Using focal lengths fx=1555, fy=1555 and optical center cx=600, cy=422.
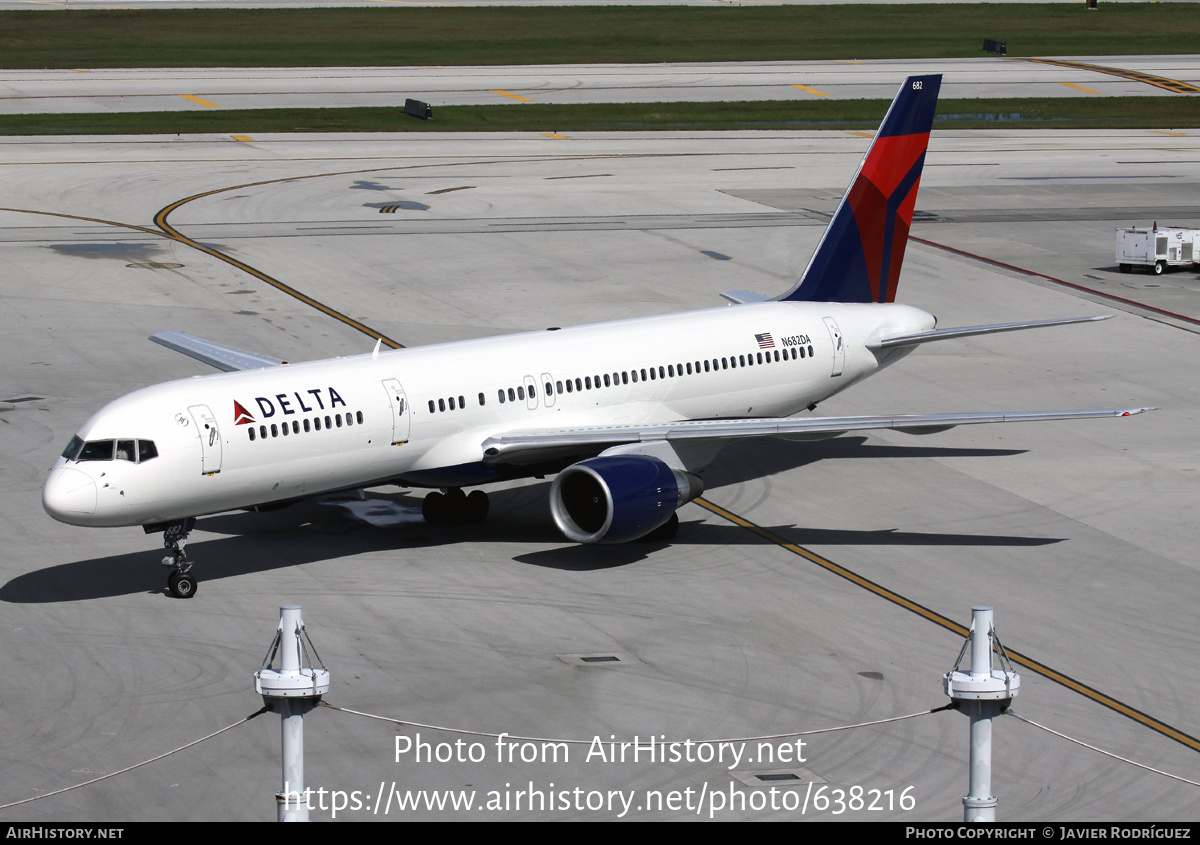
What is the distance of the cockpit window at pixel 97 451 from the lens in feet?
90.6

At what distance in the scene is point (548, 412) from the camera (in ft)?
109

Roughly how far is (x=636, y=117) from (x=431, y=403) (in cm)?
6823

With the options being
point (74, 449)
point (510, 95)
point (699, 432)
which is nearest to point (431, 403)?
point (699, 432)

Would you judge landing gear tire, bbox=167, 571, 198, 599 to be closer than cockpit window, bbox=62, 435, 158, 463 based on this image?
No

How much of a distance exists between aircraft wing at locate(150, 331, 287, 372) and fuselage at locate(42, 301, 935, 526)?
627cm

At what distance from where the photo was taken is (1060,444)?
130ft

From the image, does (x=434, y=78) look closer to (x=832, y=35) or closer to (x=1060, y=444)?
(x=832, y=35)

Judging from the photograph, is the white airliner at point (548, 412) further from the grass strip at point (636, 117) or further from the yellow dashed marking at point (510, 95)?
the yellow dashed marking at point (510, 95)

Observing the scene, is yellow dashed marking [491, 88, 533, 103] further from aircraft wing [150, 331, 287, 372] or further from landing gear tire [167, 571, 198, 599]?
landing gear tire [167, 571, 198, 599]

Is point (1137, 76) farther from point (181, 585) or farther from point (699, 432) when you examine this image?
point (181, 585)

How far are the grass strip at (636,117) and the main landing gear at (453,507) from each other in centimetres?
5889

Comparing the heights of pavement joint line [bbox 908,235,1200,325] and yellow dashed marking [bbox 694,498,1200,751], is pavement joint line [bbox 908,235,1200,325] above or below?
above

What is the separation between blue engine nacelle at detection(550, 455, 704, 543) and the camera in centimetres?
2986

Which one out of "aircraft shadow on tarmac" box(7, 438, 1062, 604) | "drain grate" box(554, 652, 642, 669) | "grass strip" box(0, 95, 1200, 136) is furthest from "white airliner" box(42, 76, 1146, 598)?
"grass strip" box(0, 95, 1200, 136)
